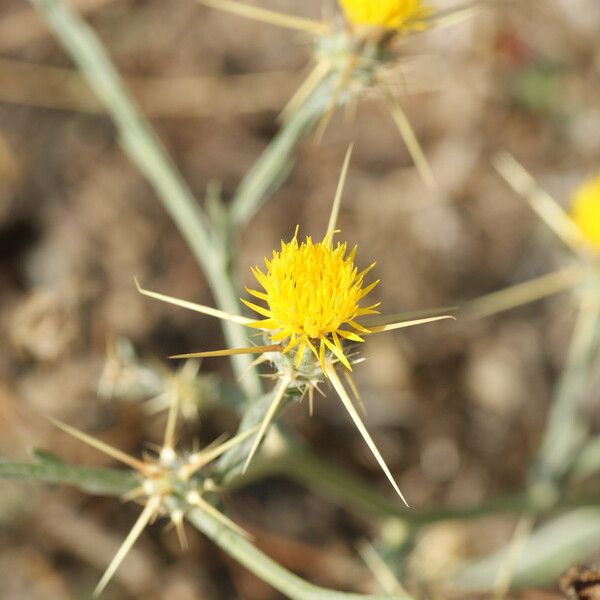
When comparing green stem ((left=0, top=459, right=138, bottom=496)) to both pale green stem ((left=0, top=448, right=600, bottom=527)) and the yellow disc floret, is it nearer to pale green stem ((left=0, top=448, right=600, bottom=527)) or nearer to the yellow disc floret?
pale green stem ((left=0, top=448, right=600, bottom=527))

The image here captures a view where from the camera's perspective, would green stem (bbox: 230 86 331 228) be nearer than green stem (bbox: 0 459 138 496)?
No

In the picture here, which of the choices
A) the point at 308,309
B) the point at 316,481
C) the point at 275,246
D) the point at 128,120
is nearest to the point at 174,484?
the point at 308,309

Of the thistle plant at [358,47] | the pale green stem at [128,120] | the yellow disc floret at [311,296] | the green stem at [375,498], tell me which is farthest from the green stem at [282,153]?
the yellow disc floret at [311,296]

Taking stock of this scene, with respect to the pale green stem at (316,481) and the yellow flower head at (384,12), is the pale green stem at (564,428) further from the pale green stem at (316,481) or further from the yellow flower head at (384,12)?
the yellow flower head at (384,12)

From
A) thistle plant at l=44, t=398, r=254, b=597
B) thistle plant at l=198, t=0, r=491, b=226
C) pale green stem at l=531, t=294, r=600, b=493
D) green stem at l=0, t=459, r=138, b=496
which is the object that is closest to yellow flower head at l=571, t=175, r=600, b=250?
pale green stem at l=531, t=294, r=600, b=493

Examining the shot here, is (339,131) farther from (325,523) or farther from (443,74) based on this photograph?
(325,523)

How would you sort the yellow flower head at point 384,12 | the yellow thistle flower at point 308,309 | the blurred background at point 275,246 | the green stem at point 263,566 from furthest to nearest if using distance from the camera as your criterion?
the blurred background at point 275,246 → the yellow flower head at point 384,12 → the green stem at point 263,566 → the yellow thistle flower at point 308,309

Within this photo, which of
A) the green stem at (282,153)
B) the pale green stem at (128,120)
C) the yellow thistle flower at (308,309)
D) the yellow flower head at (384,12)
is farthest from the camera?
the pale green stem at (128,120)
